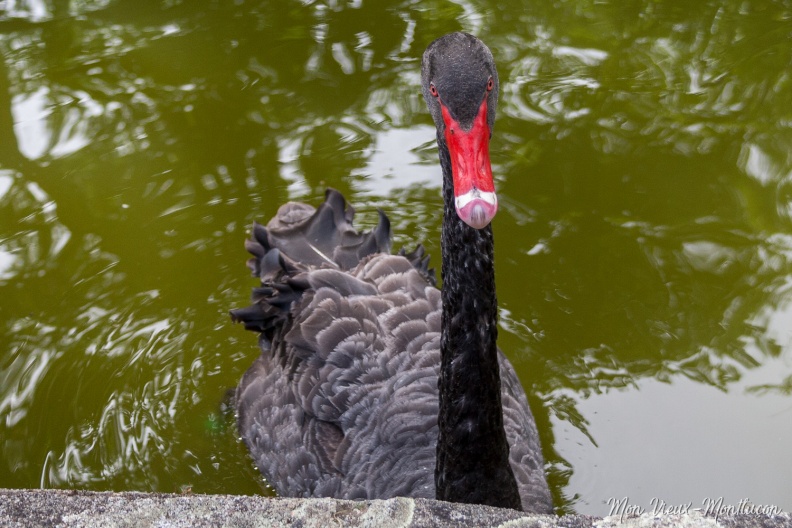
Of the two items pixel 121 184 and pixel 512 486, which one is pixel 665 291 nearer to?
Result: pixel 512 486

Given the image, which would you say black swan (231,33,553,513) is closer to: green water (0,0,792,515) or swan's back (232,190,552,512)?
swan's back (232,190,552,512)

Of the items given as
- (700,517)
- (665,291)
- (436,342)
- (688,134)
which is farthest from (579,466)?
(688,134)

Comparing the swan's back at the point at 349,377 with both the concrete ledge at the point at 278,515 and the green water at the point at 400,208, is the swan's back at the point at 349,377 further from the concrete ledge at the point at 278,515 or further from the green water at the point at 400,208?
the concrete ledge at the point at 278,515

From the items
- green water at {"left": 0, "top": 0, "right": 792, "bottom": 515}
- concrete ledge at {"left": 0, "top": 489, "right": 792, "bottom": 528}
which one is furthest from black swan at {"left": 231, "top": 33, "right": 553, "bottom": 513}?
concrete ledge at {"left": 0, "top": 489, "right": 792, "bottom": 528}

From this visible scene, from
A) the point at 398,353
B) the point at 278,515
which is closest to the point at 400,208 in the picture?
the point at 398,353

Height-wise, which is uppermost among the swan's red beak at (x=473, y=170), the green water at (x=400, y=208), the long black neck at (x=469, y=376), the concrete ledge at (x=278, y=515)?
Result: the swan's red beak at (x=473, y=170)

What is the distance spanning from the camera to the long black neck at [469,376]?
2.54 m

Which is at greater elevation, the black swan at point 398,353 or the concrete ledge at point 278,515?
the concrete ledge at point 278,515

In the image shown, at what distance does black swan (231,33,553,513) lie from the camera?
7.84 feet

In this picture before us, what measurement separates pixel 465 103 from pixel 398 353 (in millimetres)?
1385

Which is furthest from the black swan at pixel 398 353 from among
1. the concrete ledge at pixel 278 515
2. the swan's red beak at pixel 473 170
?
the concrete ledge at pixel 278 515

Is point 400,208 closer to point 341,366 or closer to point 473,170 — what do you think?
point 341,366

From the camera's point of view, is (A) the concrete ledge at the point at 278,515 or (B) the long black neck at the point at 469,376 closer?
(A) the concrete ledge at the point at 278,515

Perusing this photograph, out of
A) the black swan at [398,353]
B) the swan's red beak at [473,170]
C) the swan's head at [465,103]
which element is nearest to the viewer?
the swan's red beak at [473,170]
